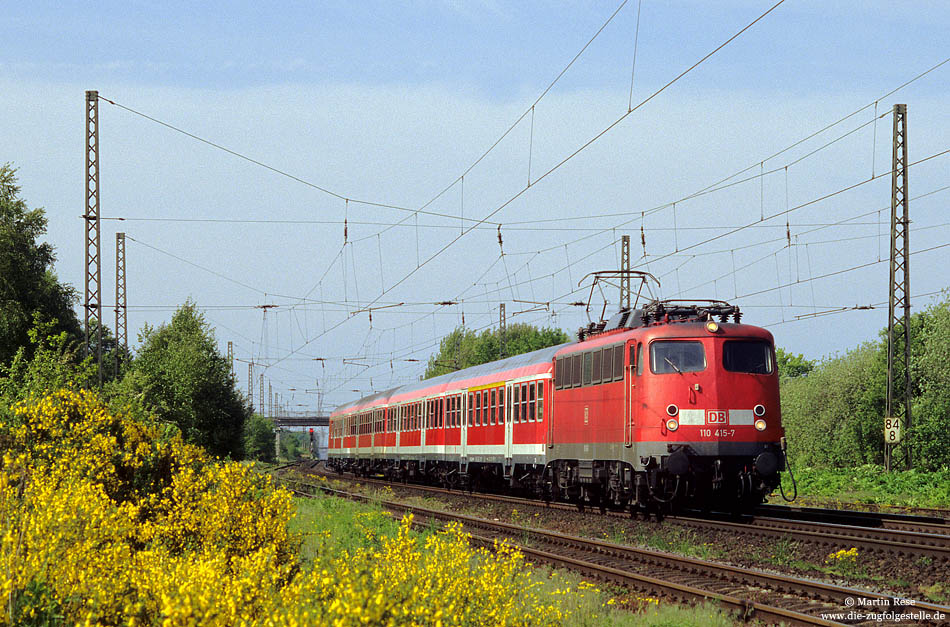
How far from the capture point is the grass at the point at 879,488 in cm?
2588

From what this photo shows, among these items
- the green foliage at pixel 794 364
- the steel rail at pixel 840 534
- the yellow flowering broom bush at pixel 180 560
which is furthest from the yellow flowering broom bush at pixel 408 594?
the green foliage at pixel 794 364

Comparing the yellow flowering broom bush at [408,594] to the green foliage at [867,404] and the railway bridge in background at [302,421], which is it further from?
the railway bridge in background at [302,421]

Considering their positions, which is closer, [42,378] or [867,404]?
[42,378]

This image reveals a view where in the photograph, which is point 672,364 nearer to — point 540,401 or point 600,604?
point 540,401

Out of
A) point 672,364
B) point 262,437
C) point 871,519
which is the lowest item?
point 262,437

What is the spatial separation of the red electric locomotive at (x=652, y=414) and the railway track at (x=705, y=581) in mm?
2539

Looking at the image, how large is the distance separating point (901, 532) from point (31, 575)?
13.4 m

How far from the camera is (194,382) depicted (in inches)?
1769

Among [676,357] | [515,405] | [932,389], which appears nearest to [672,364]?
[676,357]

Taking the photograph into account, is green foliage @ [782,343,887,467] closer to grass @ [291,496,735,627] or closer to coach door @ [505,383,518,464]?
coach door @ [505,383,518,464]

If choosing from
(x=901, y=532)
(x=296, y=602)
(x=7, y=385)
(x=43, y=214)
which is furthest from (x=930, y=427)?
(x=43, y=214)

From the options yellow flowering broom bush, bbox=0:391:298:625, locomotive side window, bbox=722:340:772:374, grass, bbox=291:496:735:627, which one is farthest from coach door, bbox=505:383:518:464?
yellow flowering broom bush, bbox=0:391:298:625

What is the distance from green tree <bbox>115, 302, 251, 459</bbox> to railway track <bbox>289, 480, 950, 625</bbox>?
75.4ft

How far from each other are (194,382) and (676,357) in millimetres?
30752
